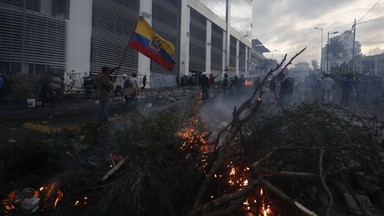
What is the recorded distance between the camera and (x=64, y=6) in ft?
58.6

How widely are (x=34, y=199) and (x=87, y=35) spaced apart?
17810 mm

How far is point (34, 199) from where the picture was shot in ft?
10.9

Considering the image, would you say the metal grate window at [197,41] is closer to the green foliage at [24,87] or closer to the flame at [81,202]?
the green foliage at [24,87]

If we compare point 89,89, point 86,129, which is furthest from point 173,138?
point 89,89

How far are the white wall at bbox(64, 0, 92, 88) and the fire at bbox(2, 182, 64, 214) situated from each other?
15759 millimetres

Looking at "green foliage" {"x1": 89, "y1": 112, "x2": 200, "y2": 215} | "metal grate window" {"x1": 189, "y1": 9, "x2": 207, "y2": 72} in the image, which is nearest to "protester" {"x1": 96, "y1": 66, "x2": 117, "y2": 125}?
"green foliage" {"x1": 89, "y1": 112, "x2": 200, "y2": 215}

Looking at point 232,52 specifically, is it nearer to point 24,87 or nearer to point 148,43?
point 24,87

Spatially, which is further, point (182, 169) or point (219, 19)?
point (219, 19)

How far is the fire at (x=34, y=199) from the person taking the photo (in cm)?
323

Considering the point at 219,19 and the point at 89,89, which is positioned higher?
the point at 219,19

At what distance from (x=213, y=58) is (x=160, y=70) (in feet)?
54.1

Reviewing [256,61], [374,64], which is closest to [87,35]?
[374,64]

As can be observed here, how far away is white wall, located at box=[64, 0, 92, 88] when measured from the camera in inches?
719

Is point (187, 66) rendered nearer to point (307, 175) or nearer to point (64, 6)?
point (64, 6)
